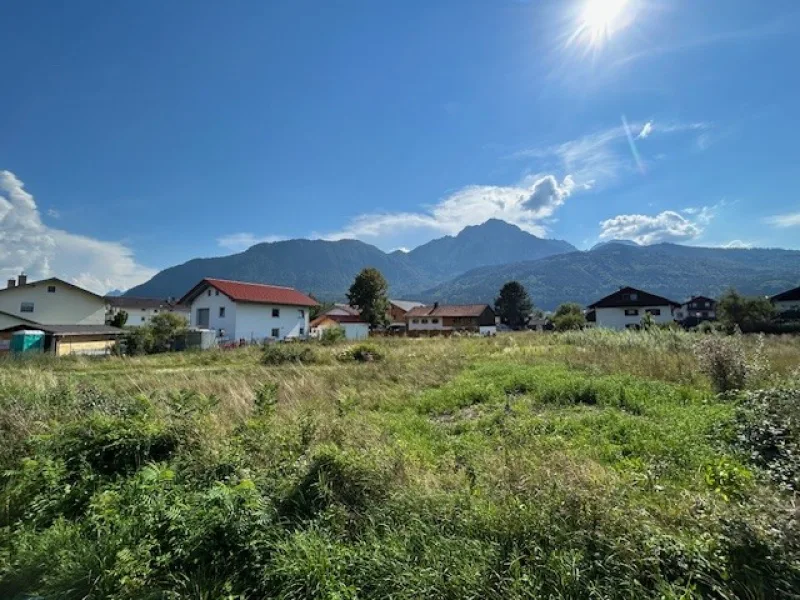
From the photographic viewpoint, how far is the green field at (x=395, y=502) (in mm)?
2707

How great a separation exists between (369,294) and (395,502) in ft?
184

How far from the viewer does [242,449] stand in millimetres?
4797

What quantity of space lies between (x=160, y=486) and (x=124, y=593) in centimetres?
123

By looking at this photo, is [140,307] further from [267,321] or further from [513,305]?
[513,305]

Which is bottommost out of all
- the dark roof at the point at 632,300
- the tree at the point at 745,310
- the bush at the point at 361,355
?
the bush at the point at 361,355

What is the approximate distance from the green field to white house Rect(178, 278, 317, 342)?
27715 millimetres

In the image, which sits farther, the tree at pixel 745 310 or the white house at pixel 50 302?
the tree at pixel 745 310

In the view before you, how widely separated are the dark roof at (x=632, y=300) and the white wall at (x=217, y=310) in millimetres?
48472

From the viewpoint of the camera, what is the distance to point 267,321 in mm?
37000

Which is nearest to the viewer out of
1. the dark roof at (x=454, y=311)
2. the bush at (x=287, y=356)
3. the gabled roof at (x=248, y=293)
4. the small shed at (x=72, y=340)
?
the bush at (x=287, y=356)

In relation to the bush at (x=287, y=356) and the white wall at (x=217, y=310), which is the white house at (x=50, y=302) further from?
the bush at (x=287, y=356)

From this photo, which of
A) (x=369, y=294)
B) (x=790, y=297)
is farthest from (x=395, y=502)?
(x=790, y=297)

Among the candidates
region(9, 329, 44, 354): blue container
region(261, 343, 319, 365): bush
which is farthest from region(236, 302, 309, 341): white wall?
region(261, 343, 319, 365): bush

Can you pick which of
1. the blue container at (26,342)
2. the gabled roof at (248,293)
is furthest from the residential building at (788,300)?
the blue container at (26,342)
